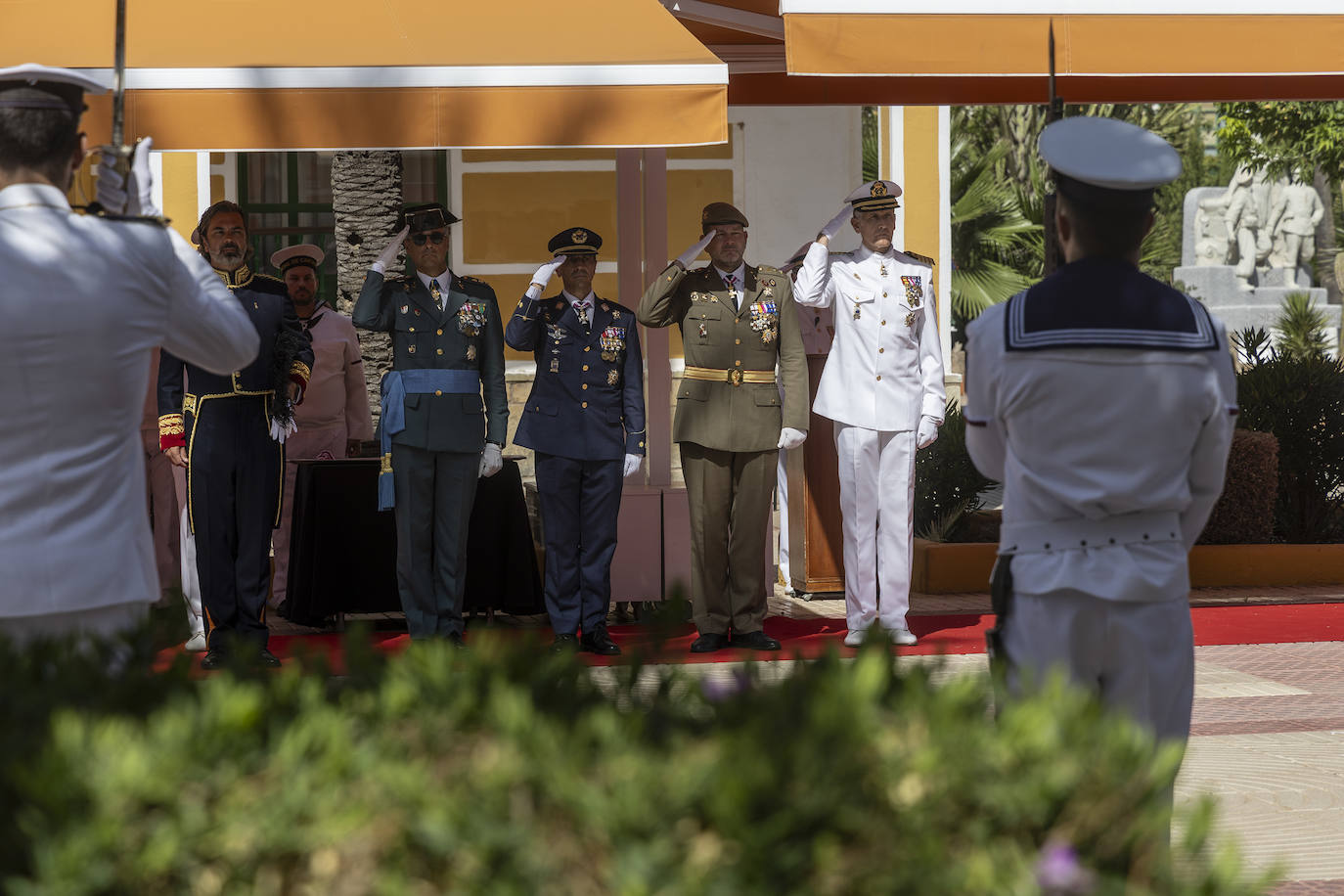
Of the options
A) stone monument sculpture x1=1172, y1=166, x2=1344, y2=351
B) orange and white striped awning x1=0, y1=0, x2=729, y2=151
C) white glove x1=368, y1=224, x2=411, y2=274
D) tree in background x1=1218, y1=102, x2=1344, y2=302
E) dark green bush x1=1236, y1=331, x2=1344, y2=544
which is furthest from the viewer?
stone monument sculpture x1=1172, y1=166, x2=1344, y2=351

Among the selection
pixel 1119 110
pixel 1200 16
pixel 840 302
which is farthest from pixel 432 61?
pixel 1119 110

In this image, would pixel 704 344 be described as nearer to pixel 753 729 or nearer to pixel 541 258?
pixel 753 729

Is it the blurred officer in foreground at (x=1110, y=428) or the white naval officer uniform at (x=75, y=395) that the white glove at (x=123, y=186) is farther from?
the blurred officer in foreground at (x=1110, y=428)

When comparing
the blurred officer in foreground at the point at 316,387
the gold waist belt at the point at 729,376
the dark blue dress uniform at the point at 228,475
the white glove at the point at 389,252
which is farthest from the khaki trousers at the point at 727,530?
the blurred officer in foreground at the point at 316,387

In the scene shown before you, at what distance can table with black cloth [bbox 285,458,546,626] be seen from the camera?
802 cm

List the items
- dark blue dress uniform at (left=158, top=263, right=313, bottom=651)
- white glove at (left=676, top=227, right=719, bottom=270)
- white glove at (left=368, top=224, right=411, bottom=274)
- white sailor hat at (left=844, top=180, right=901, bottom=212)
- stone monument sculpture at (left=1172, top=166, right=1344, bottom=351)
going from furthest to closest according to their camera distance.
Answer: stone monument sculpture at (left=1172, top=166, right=1344, bottom=351) → white sailor hat at (left=844, top=180, right=901, bottom=212) → white glove at (left=676, top=227, right=719, bottom=270) → white glove at (left=368, top=224, right=411, bottom=274) → dark blue dress uniform at (left=158, top=263, right=313, bottom=651)

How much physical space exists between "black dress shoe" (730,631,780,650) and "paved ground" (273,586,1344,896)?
386mm

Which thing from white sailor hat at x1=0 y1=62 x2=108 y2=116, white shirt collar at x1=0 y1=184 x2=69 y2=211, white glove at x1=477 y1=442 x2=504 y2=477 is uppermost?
white sailor hat at x1=0 y1=62 x2=108 y2=116

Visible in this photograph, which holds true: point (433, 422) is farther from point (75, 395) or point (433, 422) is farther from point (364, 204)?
point (364, 204)

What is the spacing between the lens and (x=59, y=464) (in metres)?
3.02

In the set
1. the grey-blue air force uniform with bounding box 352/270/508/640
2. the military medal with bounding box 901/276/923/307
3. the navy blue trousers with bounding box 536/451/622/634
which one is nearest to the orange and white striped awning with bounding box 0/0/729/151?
the grey-blue air force uniform with bounding box 352/270/508/640

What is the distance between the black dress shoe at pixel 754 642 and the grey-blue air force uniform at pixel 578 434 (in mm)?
670

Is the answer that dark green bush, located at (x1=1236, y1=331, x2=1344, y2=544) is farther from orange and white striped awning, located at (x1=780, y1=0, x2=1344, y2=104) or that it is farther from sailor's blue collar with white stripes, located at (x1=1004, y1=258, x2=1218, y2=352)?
sailor's blue collar with white stripes, located at (x1=1004, y1=258, x2=1218, y2=352)

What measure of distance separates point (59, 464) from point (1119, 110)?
30491mm
